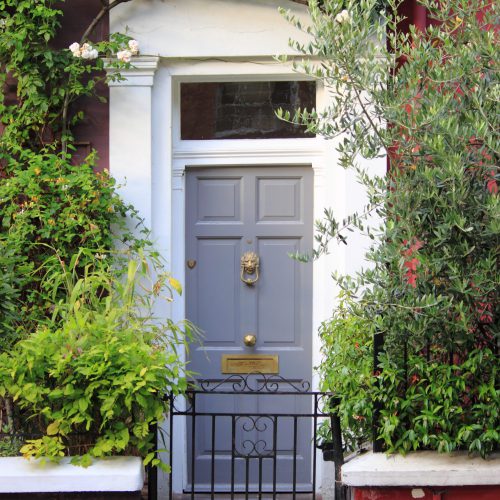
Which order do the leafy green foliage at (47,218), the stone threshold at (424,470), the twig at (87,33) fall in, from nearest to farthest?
the stone threshold at (424,470), the leafy green foliage at (47,218), the twig at (87,33)

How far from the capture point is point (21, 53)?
Answer: 21.0ft

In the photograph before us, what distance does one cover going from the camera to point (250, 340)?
22.7 feet

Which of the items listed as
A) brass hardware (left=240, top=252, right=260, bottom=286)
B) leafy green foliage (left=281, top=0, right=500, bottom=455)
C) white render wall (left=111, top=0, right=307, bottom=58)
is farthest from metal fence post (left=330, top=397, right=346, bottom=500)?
white render wall (left=111, top=0, right=307, bottom=58)

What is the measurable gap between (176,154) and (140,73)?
632 mm

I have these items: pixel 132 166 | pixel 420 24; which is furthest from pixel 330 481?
pixel 420 24

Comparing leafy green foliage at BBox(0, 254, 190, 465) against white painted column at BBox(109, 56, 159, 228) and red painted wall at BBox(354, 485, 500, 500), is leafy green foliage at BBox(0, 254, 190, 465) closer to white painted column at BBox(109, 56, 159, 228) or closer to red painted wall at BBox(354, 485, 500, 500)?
red painted wall at BBox(354, 485, 500, 500)

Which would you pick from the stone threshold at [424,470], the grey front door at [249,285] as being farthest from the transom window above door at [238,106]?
the stone threshold at [424,470]

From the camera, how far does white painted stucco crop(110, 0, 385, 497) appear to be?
6684mm

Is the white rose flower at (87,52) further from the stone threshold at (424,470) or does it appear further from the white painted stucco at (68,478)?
the stone threshold at (424,470)

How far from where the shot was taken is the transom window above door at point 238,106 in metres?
6.98

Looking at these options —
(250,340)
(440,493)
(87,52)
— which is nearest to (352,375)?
(440,493)

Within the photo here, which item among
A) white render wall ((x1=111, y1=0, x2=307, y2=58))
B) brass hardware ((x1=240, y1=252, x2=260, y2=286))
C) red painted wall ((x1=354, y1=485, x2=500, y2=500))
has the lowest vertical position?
red painted wall ((x1=354, y1=485, x2=500, y2=500))

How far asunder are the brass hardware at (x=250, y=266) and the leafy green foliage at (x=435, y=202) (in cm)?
223

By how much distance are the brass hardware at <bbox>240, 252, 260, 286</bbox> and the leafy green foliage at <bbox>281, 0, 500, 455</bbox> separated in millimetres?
2229
